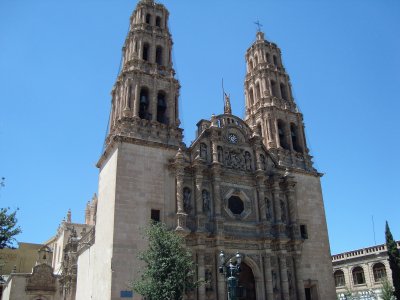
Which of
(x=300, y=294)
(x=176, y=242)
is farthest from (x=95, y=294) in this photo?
(x=300, y=294)

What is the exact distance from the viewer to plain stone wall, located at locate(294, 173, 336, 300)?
2638 cm

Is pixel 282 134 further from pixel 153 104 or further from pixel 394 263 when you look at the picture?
pixel 394 263

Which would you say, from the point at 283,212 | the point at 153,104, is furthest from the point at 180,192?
the point at 283,212

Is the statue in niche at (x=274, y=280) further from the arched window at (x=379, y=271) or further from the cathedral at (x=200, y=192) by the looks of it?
the arched window at (x=379, y=271)

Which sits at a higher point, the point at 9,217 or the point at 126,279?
the point at 9,217

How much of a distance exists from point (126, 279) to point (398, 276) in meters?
20.2

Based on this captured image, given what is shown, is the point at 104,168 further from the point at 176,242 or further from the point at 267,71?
the point at 267,71

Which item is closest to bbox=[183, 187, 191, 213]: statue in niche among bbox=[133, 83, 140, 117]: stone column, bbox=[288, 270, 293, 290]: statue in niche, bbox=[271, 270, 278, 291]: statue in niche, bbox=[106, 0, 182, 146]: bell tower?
bbox=[106, 0, 182, 146]: bell tower

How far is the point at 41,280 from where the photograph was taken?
35.4 m

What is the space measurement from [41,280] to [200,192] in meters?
20.3

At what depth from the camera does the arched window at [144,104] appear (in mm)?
26228

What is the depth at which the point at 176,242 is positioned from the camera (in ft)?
62.9

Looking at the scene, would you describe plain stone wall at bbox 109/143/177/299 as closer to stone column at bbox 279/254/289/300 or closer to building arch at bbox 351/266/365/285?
stone column at bbox 279/254/289/300

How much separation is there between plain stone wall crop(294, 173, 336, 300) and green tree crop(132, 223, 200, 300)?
10696 mm
